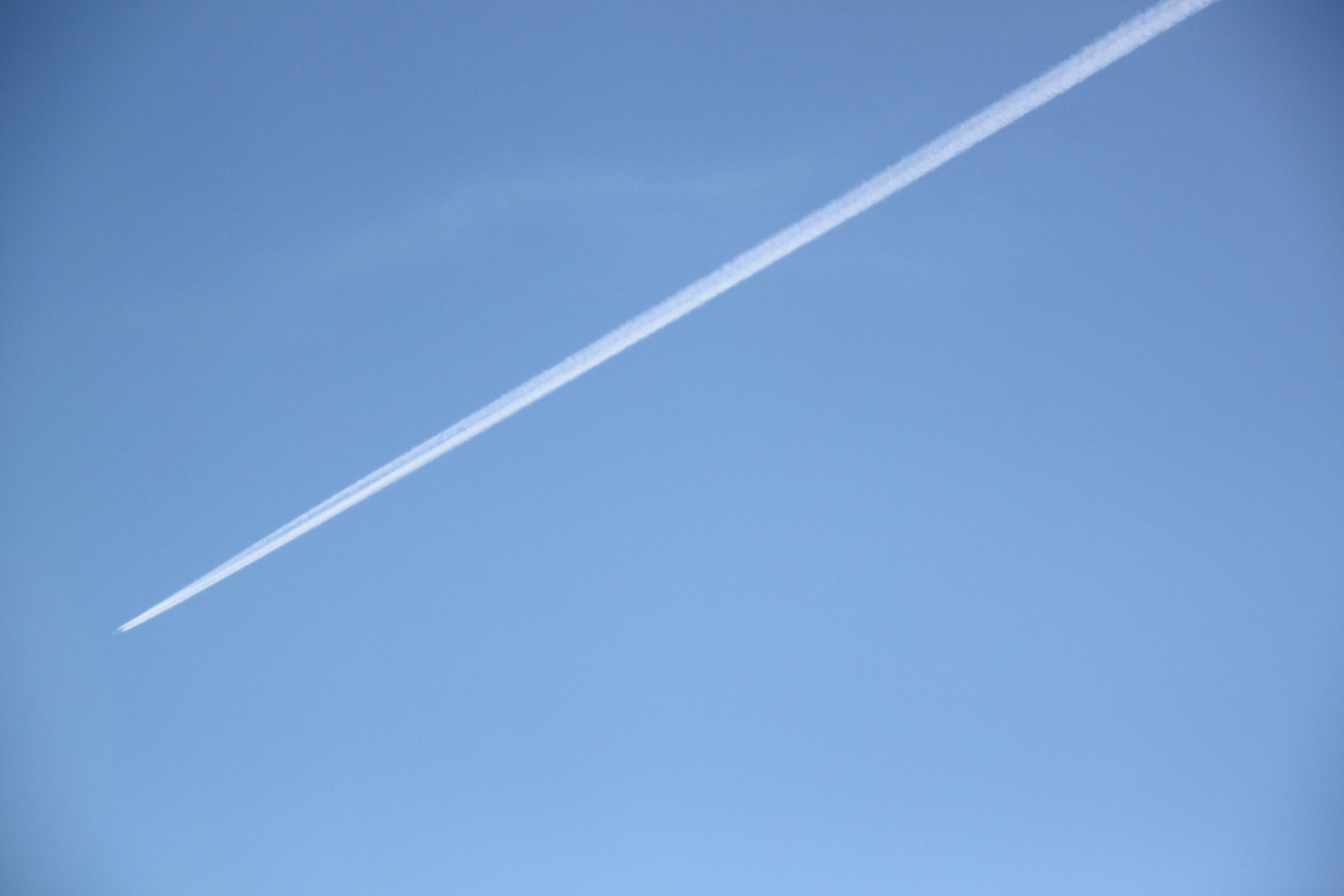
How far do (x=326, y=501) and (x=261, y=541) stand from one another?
92cm

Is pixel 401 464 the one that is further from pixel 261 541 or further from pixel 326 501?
pixel 261 541

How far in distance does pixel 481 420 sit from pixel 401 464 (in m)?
1.07

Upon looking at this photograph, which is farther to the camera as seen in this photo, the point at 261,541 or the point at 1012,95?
the point at 261,541

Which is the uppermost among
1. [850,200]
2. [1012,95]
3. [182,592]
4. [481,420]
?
[1012,95]

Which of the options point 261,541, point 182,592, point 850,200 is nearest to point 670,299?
point 850,200

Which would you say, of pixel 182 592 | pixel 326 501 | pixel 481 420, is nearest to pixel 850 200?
pixel 481 420

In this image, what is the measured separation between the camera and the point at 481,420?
12.4m

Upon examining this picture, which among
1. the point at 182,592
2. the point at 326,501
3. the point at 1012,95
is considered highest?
the point at 1012,95

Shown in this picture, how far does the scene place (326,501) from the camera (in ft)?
40.4

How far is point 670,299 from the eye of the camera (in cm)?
1207

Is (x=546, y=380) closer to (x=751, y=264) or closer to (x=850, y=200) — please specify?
(x=751, y=264)

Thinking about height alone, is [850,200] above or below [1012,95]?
below

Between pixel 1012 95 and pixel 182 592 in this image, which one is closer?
pixel 1012 95

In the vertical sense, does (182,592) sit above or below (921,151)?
below
